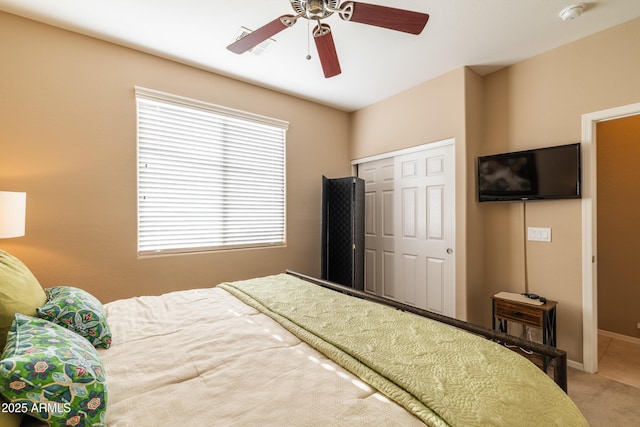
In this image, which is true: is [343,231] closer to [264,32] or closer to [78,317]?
[264,32]

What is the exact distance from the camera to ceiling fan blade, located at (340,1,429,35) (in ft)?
5.06

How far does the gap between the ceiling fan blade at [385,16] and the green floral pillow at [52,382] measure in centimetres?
192

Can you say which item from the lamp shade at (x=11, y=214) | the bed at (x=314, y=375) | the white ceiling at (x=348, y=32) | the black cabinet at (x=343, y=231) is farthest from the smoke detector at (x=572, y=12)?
the lamp shade at (x=11, y=214)

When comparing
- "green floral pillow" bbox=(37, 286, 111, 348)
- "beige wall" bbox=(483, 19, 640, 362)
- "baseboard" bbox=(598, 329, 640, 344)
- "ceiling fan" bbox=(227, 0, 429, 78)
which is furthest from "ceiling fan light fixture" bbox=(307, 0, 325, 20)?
"baseboard" bbox=(598, 329, 640, 344)

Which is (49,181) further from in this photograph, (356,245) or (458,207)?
(458,207)

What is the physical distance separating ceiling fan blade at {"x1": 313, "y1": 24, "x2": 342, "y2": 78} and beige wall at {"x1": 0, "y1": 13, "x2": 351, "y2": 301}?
154 centimetres

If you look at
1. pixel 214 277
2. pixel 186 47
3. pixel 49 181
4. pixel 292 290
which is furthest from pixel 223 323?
pixel 186 47

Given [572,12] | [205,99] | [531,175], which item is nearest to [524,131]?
[531,175]

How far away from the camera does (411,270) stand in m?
3.47

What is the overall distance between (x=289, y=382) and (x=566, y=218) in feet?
9.03

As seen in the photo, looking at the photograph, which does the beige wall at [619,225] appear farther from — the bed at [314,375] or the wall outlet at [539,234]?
the bed at [314,375]

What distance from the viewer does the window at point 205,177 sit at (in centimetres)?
273

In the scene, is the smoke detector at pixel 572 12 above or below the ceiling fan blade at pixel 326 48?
above

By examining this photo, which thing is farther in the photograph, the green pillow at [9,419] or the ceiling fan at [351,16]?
the ceiling fan at [351,16]
